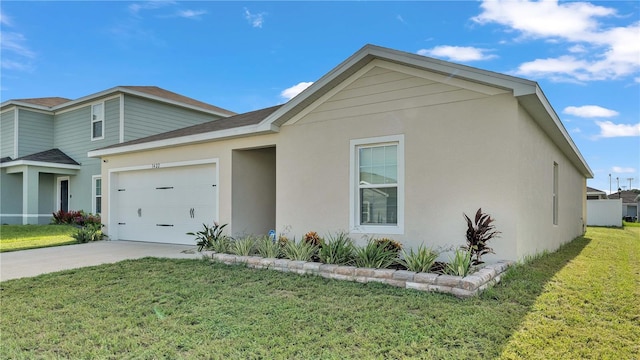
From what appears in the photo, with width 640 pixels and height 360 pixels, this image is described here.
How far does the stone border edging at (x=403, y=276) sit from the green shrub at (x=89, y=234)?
7326 millimetres

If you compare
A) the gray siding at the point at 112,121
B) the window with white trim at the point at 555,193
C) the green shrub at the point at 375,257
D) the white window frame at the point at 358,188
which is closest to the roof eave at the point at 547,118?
the window with white trim at the point at 555,193

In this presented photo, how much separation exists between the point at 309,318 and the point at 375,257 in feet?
7.18

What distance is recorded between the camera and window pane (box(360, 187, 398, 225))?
7.11 m

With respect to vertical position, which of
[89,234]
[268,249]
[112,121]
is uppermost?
[112,121]

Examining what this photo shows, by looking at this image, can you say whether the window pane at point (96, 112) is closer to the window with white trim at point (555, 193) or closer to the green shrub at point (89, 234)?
the green shrub at point (89, 234)

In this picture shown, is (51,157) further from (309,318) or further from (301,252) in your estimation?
(309,318)

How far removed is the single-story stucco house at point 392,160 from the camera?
6.14 metres

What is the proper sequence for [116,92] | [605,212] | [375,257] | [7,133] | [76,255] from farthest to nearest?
[605,212], [7,133], [116,92], [76,255], [375,257]

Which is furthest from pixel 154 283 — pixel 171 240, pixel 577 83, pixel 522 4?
pixel 577 83

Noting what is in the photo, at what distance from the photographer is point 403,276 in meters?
5.30

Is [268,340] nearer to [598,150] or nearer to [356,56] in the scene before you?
[356,56]

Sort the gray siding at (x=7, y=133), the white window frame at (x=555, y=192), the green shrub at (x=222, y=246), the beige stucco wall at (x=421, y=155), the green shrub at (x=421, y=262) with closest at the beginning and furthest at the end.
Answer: the green shrub at (x=421, y=262), the beige stucco wall at (x=421, y=155), the green shrub at (x=222, y=246), the white window frame at (x=555, y=192), the gray siding at (x=7, y=133)

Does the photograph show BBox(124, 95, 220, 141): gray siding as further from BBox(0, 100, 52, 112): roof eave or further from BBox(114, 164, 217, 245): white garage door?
BBox(0, 100, 52, 112): roof eave

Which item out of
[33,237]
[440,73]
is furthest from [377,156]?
[33,237]
